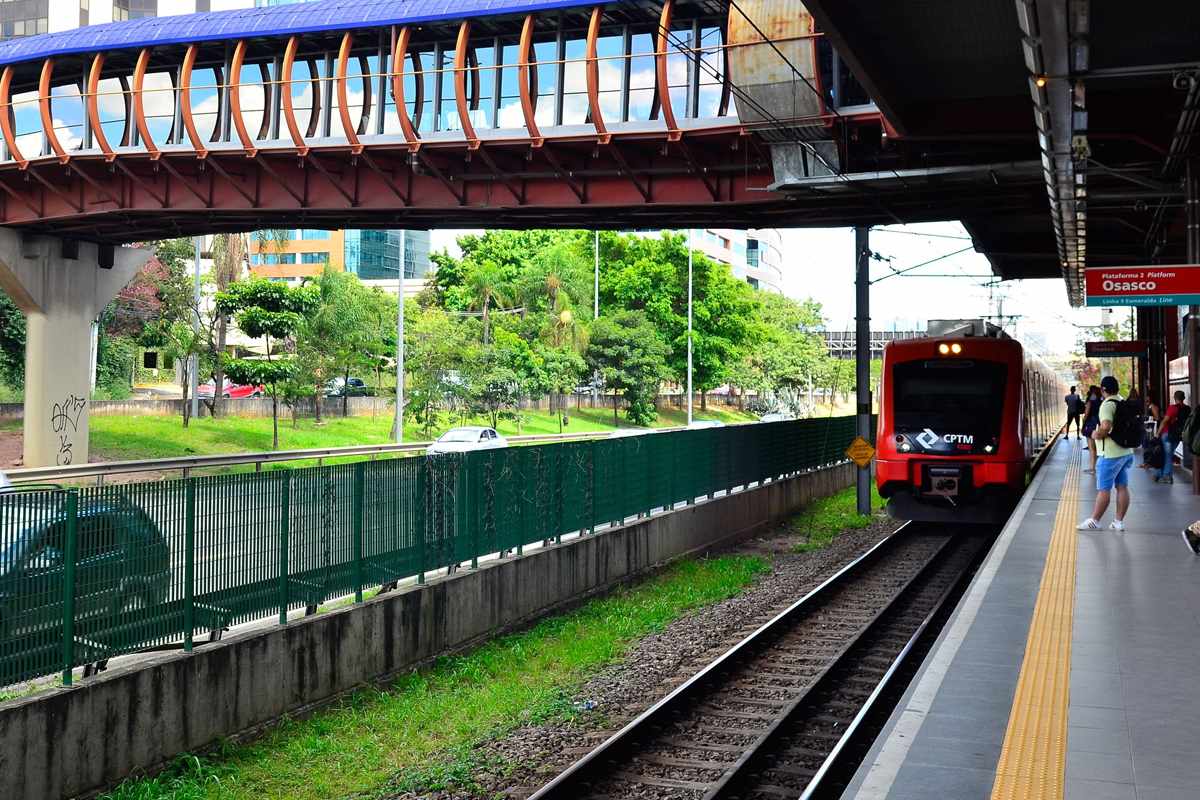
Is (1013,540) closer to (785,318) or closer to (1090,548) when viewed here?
(1090,548)

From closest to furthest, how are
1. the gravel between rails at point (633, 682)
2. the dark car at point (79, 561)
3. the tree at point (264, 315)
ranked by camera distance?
1. the dark car at point (79, 561)
2. the gravel between rails at point (633, 682)
3. the tree at point (264, 315)

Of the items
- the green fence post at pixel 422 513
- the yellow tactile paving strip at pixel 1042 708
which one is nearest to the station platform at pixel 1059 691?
the yellow tactile paving strip at pixel 1042 708

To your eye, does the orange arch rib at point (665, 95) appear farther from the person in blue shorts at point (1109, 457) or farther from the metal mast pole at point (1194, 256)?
the person in blue shorts at point (1109, 457)

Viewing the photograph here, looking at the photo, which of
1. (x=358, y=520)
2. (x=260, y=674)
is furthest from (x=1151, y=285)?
(x=260, y=674)

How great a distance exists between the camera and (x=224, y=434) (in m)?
44.3

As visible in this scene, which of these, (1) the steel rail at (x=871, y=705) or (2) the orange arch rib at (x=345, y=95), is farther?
(2) the orange arch rib at (x=345, y=95)

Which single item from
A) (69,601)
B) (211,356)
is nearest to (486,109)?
(69,601)

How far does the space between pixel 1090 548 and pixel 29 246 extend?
27.9m

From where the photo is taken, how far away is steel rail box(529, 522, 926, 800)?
8.13 m

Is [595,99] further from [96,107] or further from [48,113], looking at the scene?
[48,113]

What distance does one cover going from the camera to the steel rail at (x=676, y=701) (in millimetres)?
8133

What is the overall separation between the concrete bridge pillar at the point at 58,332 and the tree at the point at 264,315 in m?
6.03

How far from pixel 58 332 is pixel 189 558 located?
2707 centimetres

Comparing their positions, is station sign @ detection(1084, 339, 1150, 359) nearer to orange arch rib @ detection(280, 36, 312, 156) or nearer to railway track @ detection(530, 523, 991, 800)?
railway track @ detection(530, 523, 991, 800)
